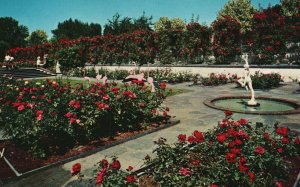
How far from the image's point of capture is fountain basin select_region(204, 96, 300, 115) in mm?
9769

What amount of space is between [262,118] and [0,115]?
7.93 metres

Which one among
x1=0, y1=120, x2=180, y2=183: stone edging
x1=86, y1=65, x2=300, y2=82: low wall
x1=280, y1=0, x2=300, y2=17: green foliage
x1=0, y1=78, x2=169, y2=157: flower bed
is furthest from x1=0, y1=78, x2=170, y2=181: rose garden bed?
x1=280, y1=0, x2=300, y2=17: green foliage

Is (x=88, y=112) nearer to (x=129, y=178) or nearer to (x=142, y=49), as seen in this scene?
(x=129, y=178)

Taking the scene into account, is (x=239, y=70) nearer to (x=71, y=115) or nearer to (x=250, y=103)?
(x=250, y=103)

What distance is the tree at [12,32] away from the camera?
78562 mm

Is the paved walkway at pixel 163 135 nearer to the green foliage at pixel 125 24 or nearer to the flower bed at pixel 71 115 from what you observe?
the flower bed at pixel 71 115

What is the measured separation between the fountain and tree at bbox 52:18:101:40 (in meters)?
75.3

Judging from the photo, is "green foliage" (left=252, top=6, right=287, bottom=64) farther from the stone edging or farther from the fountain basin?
the stone edging

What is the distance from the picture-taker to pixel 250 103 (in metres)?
11.0

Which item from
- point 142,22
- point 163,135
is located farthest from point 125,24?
point 163,135

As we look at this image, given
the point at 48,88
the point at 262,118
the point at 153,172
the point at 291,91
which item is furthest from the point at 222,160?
the point at 291,91

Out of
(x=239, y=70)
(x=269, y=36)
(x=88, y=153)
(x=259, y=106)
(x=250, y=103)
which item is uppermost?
(x=269, y=36)

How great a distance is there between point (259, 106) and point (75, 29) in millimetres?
88629

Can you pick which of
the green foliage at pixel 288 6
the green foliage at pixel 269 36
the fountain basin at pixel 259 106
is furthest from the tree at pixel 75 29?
the fountain basin at pixel 259 106
